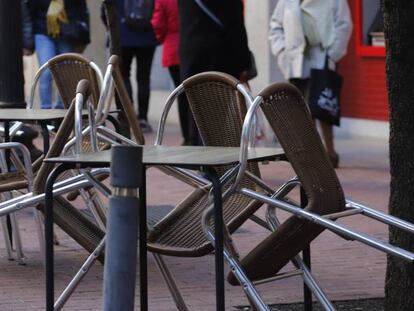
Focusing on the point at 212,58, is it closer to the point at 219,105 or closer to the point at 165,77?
the point at 219,105

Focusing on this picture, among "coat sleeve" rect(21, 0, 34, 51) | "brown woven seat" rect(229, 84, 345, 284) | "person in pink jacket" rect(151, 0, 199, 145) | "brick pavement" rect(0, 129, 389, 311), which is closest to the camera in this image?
"brown woven seat" rect(229, 84, 345, 284)

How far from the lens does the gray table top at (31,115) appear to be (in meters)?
6.60

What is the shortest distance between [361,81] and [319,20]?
11.2 feet

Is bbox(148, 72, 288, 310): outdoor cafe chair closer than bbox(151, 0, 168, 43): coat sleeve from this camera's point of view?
Yes

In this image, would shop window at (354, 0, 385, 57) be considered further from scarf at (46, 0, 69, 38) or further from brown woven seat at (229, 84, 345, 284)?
brown woven seat at (229, 84, 345, 284)

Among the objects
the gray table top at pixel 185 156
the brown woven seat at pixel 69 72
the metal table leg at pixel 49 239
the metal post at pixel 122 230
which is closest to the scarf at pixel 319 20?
the brown woven seat at pixel 69 72

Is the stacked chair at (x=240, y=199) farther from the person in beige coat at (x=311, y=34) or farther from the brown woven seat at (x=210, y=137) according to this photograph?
the person in beige coat at (x=311, y=34)

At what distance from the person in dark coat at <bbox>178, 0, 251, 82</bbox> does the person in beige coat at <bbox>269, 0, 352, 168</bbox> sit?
2.71ft

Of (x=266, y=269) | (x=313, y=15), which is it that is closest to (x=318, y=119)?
(x=313, y=15)

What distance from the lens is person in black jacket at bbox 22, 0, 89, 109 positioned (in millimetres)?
12055

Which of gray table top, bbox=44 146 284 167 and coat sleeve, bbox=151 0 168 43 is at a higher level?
gray table top, bbox=44 146 284 167

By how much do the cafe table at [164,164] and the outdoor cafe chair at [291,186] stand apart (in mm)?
120

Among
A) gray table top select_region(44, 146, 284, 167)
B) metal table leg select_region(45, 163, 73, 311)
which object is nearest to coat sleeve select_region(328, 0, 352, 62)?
gray table top select_region(44, 146, 284, 167)

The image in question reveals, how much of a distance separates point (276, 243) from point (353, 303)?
1.34m
